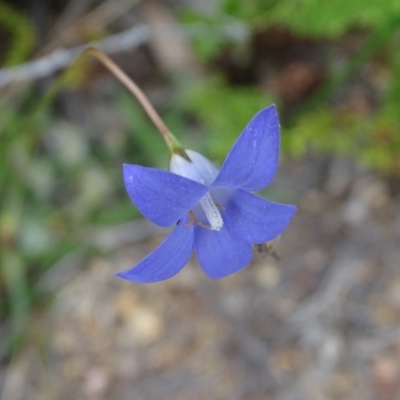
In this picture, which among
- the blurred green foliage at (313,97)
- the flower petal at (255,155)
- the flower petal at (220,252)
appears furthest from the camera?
the blurred green foliage at (313,97)

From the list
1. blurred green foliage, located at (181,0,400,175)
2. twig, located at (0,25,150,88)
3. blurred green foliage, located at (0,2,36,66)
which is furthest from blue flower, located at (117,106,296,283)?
blurred green foliage, located at (0,2,36,66)

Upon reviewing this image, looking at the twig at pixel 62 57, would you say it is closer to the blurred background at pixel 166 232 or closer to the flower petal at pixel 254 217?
the blurred background at pixel 166 232

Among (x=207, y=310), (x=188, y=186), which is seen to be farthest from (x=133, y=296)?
(x=188, y=186)

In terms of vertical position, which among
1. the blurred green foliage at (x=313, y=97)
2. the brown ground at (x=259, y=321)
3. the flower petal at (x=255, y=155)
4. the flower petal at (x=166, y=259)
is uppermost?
the flower petal at (x=255, y=155)

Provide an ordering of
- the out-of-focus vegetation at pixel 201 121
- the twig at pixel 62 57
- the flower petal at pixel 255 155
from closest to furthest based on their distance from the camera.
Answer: the flower petal at pixel 255 155 < the out-of-focus vegetation at pixel 201 121 < the twig at pixel 62 57

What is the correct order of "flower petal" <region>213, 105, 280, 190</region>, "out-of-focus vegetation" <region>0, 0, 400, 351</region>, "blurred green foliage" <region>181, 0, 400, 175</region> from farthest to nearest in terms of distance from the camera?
"out-of-focus vegetation" <region>0, 0, 400, 351</region>
"blurred green foliage" <region>181, 0, 400, 175</region>
"flower petal" <region>213, 105, 280, 190</region>

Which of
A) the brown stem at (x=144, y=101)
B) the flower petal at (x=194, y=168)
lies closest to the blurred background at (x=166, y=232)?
the brown stem at (x=144, y=101)

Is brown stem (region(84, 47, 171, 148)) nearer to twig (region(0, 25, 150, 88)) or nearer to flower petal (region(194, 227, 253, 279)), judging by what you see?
flower petal (region(194, 227, 253, 279))
